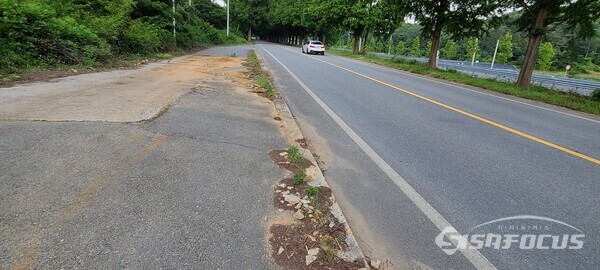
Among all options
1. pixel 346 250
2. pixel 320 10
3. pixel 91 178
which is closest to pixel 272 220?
pixel 346 250

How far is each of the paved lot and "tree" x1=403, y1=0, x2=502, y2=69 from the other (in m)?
17.5

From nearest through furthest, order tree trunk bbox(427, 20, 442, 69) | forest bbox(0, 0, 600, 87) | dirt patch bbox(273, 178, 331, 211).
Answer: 1. dirt patch bbox(273, 178, 331, 211)
2. forest bbox(0, 0, 600, 87)
3. tree trunk bbox(427, 20, 442, 69)

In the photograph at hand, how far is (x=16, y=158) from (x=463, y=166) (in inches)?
207

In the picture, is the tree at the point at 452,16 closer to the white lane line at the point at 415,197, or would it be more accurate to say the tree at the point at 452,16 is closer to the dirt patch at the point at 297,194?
the white lane line at the point at 415,197

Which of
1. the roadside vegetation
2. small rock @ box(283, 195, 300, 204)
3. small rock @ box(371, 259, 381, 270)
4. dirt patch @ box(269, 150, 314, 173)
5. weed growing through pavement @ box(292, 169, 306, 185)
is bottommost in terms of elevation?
small rock @ box(371, 259, 381, 270)

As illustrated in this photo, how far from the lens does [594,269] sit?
2363mm

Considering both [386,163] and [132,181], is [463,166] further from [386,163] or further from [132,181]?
[132,181]

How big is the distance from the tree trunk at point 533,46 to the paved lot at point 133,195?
13.7 meters

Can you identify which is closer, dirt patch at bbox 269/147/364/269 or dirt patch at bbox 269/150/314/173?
dirt patch at bbox 269/147/364/269

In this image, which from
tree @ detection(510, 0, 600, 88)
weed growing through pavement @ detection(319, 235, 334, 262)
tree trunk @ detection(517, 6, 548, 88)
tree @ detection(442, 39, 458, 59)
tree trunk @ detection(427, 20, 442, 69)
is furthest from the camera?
tree @ detection(442, 39, 458, 59)

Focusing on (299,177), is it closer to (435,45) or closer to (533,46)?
(533,46)

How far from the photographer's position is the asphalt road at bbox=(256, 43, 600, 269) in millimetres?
2562

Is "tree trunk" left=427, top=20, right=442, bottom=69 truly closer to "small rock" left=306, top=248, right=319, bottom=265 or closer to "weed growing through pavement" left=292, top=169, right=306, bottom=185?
"weed growing through pavement" left=292, top=169, right=306, bottom=185

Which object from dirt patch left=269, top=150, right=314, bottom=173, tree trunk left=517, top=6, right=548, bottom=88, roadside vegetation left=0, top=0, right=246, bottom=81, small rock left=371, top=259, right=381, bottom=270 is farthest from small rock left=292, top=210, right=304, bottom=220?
tree trunk left=517, top=6, right=548, bottom=88
